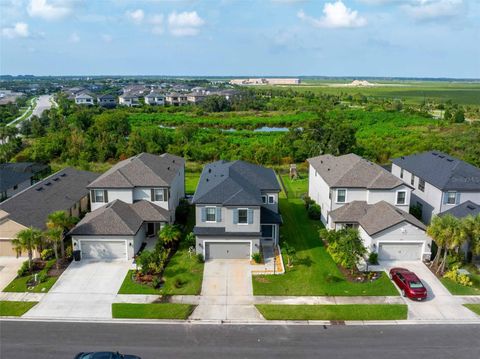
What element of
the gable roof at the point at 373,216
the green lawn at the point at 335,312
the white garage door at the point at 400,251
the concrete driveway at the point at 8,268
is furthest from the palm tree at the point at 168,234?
the white garage door at the point at 400,251

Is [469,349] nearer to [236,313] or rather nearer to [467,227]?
[467,227]

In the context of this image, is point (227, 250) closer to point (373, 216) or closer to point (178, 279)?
point (178, 279)

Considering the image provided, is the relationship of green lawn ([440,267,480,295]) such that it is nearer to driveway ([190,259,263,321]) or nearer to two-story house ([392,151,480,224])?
two-story house ([392,151,480,224])

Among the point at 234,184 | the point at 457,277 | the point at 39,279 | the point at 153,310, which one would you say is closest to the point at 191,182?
the point at 234,184

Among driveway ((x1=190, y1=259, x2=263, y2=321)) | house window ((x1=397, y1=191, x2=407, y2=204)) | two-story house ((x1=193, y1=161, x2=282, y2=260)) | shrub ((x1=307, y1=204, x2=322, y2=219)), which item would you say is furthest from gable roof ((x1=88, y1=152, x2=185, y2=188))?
house window ((x1=397, y1=191, x2=407, y2=204))

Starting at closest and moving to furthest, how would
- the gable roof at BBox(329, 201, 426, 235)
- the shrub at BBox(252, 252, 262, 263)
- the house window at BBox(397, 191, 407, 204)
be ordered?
the shrub at BBox(252, 252, 262, 263) → the gable roof at BBox(329, 201, 426, 235) → the house window at BBox(397, 191, 407, 204)

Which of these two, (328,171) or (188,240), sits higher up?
(328,171)

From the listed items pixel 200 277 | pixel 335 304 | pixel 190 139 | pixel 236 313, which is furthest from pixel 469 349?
pixel 190 139
